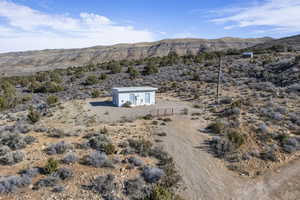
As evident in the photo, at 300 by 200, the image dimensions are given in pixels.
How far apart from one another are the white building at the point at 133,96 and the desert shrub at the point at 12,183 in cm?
1394

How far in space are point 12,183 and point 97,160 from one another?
3.63m

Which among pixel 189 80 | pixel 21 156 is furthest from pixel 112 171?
pixel 189 80

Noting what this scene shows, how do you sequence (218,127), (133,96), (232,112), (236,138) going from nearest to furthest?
(236,138)
(218,127)
(232,112)
(133,96)

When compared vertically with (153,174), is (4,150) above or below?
above

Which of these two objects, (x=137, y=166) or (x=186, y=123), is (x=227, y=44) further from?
(x=137, y=166)

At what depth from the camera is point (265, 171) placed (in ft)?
32.7

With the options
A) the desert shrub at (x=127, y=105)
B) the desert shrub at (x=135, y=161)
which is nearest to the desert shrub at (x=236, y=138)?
the desert shrub at (x=135, y=161)

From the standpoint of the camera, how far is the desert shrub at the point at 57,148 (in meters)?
10.9

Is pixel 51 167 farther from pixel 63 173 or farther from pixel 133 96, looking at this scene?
pixel 133 96

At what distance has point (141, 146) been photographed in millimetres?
11438

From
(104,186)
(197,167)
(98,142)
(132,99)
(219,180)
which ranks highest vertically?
(132,99)

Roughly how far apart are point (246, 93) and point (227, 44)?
10029cm

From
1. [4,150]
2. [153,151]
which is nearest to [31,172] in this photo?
[4,150]

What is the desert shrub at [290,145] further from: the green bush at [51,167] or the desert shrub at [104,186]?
the green bush at [51,167]
